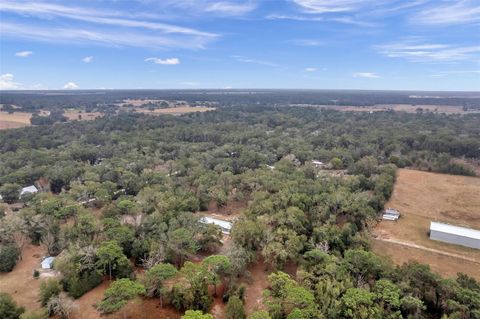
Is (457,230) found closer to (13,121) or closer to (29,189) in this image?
(29,189)

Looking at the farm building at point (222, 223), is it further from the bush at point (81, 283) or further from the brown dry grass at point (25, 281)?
the brown dry grass at point (25, 281)

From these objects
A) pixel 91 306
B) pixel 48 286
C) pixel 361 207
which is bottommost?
pixel 91 306

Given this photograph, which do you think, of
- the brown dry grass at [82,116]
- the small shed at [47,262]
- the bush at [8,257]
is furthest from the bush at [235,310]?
the brown dry grass at [82,116]

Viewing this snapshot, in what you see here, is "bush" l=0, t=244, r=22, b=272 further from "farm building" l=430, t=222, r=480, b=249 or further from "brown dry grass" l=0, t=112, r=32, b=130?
"brown dry grass" l=0, t=112, r=32, b=130

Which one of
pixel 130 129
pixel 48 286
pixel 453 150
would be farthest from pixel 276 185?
pixel 130 129

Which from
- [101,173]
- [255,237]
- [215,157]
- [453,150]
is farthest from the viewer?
[453,150]

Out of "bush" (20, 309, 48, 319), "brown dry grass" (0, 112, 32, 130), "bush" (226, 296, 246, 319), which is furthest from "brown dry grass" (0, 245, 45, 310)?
"brown dry grass" (0, 112, 32, 130)

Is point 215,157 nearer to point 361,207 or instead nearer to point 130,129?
point 361,207

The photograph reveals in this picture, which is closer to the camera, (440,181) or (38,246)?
(38,246)
